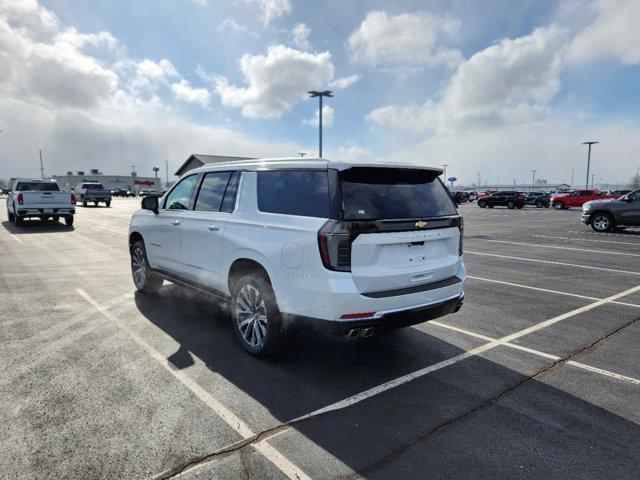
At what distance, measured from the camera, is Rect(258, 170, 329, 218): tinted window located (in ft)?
→ 11.7

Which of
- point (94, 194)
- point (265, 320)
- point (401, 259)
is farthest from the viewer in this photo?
point (94, 194)

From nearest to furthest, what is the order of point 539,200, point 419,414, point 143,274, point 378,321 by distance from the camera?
point 419,414 < point 378,321 < point 143,274 < point 539,200

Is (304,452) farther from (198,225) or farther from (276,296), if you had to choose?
(198,225)

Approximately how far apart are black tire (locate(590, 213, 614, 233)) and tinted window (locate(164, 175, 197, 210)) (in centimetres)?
1734

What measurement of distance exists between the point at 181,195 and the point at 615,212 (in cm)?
1740

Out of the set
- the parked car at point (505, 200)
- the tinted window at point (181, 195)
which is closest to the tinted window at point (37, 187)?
the tinted window at point (181, 195)

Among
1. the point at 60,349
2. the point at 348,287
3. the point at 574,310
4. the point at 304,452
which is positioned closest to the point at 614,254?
the point at 574,310

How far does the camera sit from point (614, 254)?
11.2 m

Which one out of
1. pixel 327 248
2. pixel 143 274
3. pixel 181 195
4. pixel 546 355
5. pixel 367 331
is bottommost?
pixel 546 355

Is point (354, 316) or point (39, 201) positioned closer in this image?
point (354, 316)

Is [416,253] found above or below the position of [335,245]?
below

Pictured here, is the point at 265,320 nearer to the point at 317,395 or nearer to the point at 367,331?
the point at 317,395

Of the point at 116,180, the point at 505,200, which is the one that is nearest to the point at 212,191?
the point at 505,200

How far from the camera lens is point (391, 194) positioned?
378cm
